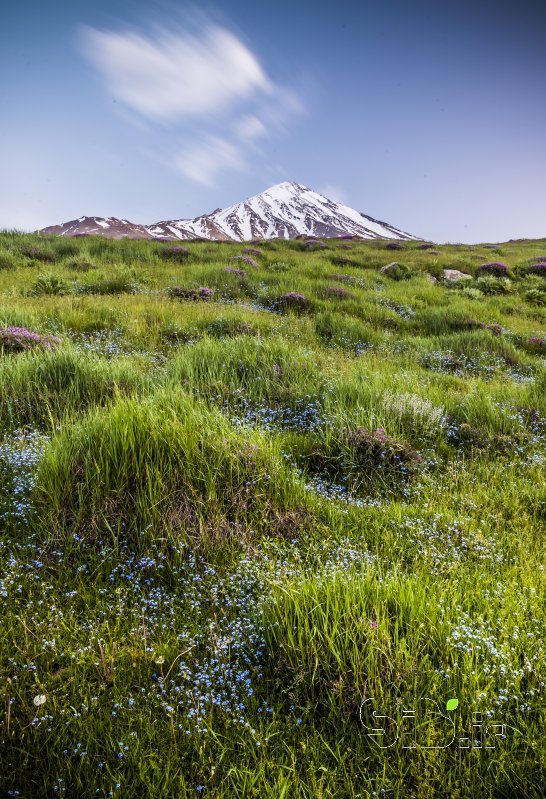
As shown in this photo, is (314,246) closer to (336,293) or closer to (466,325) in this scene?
(336,293)

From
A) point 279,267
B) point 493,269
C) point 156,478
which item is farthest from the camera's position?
point 493,269

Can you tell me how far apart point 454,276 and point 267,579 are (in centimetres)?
1938

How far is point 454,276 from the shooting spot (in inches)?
731

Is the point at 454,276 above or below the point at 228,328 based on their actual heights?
above

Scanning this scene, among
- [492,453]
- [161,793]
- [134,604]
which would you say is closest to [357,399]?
Answer: [492,453]

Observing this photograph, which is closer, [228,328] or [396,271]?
[228,328]

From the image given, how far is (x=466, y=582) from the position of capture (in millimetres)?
2686

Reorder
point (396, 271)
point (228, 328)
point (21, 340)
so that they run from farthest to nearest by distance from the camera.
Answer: point (396, 271), point (228, 328), point (21, 340)

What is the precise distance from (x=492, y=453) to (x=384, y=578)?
9.70 ft

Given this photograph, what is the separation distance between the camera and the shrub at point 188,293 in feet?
37.5

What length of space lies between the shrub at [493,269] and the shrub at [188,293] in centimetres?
1423

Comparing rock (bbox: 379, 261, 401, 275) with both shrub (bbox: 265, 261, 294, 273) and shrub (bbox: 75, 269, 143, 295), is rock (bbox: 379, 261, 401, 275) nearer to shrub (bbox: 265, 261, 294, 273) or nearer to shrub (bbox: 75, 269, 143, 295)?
shrub (bbox: 265, 261, 294, 273)

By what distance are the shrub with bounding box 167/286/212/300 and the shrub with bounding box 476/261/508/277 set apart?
14234 millimetres

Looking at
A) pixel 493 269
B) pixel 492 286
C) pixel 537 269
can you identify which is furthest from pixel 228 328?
pixel 537 269
